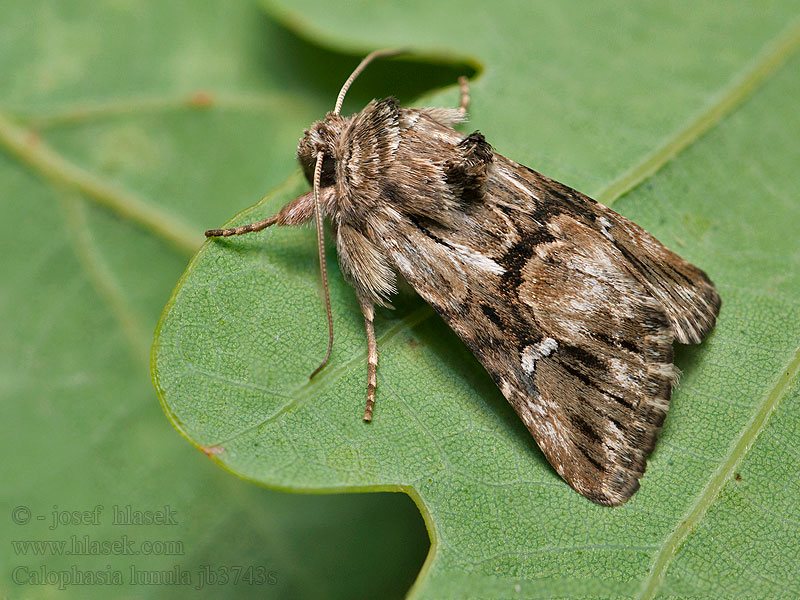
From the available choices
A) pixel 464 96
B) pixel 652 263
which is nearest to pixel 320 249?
pixel 464 96

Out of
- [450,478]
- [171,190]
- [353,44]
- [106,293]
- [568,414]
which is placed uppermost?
[353,44]

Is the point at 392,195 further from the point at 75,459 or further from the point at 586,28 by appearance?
the point at 75,459

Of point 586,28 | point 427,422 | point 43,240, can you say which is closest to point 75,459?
point 43,240

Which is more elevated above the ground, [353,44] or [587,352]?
[353,44]

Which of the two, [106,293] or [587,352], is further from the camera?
[106,293]

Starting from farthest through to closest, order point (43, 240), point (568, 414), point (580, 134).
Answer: point (43, 240) → point (580, 134) → point (568, 414)

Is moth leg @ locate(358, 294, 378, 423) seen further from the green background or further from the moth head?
the moth head
